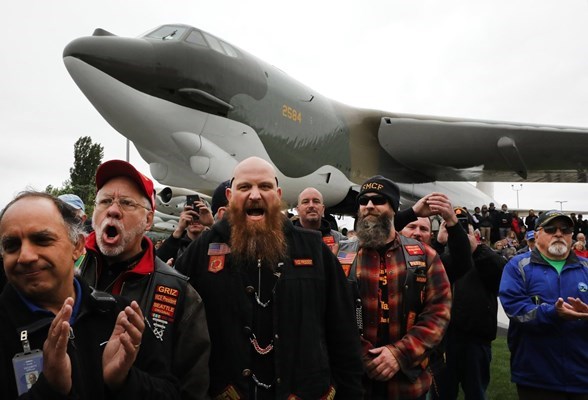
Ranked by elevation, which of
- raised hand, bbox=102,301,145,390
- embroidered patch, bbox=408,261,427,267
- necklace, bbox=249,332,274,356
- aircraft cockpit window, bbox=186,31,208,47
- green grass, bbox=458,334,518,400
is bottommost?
green grass, bbox=458,334,518,400

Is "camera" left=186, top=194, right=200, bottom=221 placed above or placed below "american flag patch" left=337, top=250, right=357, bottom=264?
above

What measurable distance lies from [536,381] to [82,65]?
665cm

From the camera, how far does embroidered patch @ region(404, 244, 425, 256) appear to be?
2928mm

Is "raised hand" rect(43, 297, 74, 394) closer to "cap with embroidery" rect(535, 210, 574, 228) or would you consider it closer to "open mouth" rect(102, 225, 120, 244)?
"open mouth" rect(102, 225, 120, 244)

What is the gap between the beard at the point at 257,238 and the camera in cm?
231

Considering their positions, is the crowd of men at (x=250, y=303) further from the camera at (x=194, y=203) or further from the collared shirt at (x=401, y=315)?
the camera at (x=194, y=203)

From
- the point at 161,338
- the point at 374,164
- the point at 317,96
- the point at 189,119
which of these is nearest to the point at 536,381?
the point at 161,338

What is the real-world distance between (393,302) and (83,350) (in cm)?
178

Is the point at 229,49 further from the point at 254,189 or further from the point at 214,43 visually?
the point at 254,189

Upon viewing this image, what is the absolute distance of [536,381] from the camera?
3.48 metres

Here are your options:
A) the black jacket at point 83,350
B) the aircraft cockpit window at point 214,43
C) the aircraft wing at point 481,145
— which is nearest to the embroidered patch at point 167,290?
the black jacket at point 83,350

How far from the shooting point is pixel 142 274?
2.06m

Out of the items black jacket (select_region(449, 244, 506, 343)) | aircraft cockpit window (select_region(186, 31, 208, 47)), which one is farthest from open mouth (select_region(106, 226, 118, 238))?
aircraft cockpit window (select_region(186, 31, 208, 47))

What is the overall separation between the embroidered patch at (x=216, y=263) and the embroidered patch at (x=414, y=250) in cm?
121
